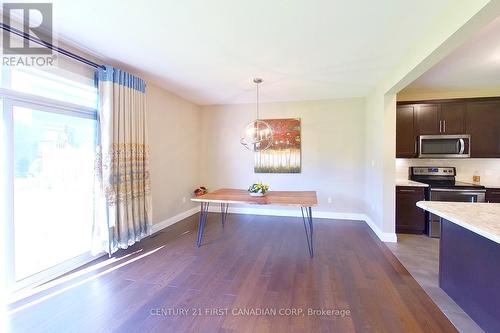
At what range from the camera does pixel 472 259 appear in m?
1.94

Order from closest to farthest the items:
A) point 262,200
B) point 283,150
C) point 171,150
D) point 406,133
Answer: point 262,200 → point 406,133 → point 171,150 → point 283,150

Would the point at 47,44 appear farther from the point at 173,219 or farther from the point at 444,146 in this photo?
the point at 444,146

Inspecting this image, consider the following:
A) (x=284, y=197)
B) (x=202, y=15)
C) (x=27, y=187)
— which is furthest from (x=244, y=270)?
(x=202, y=15)

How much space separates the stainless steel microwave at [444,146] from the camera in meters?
4.06

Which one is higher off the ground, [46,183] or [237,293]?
[46,183]

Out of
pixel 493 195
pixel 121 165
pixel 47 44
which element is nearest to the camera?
pixel 47 44

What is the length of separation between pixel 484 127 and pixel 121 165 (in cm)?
598

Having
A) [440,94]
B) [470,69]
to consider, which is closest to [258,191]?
[470,69]

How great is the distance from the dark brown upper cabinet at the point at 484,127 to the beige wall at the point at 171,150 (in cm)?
538

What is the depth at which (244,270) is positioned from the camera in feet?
8.98

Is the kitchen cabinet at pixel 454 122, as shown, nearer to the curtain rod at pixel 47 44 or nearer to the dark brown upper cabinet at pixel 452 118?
the dark brown upper cabinet at pixel 452 118
